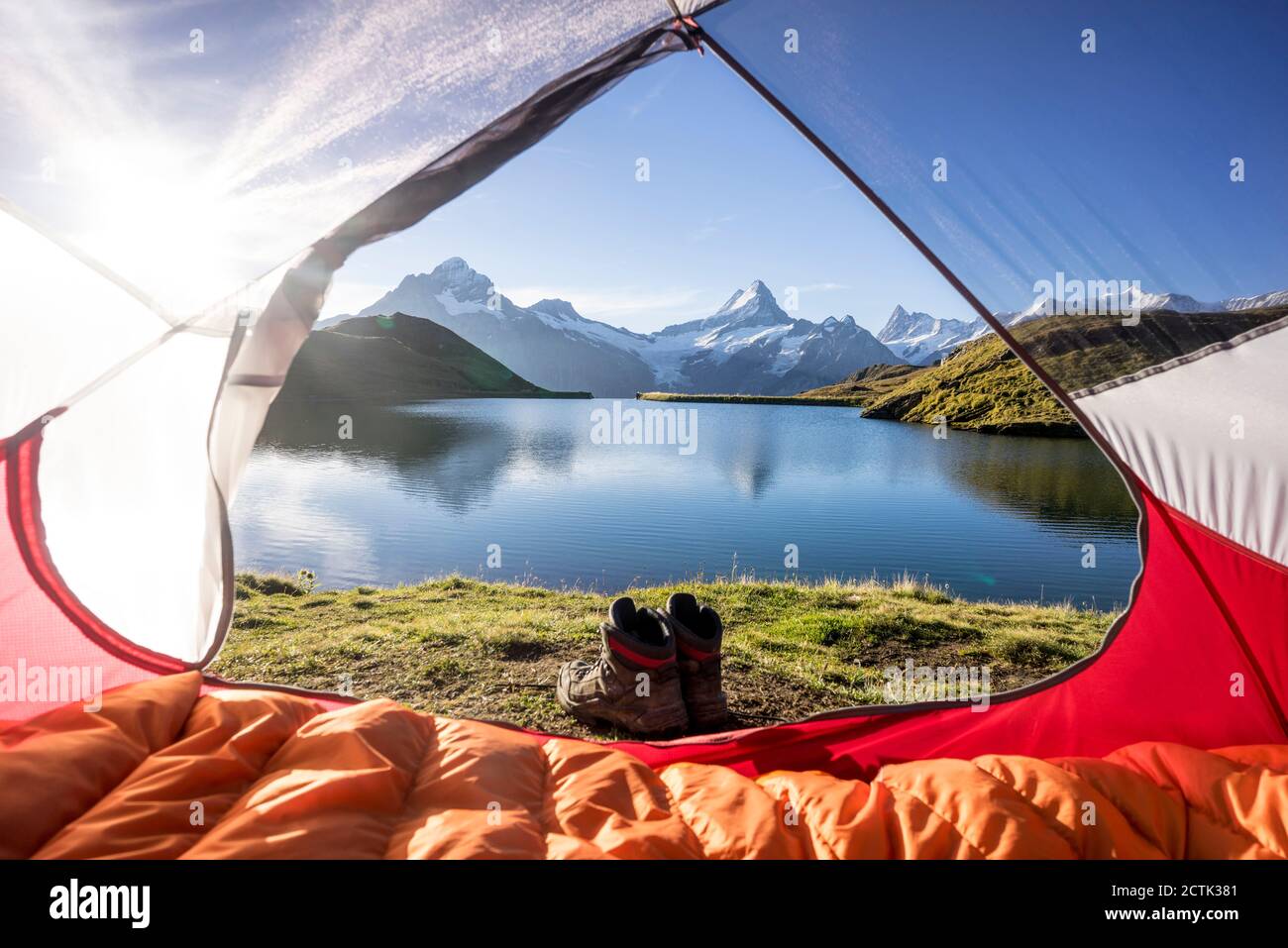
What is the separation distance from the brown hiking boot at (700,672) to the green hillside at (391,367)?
79799 millimetres

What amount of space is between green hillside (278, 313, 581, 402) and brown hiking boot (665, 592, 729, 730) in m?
79.8

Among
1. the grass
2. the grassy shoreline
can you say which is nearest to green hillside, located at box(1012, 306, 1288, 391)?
the grass

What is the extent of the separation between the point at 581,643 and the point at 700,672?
4.77 ft

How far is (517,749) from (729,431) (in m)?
55.6

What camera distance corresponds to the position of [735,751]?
2822 millimetres

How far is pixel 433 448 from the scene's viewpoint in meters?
41.6

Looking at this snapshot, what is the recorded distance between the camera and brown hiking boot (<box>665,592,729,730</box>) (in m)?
3.43

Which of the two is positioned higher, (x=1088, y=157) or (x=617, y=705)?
(x=1088, y=157)

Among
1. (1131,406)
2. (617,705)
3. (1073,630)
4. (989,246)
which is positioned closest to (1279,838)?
(1131,406)

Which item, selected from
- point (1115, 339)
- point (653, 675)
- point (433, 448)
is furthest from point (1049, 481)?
point (433, 448)

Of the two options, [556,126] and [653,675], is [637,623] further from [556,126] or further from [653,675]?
[556,126]

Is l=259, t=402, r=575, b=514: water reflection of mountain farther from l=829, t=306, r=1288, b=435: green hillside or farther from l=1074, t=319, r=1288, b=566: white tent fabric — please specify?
l=1074, t=319, r=1288, b=566: white tent fabric
